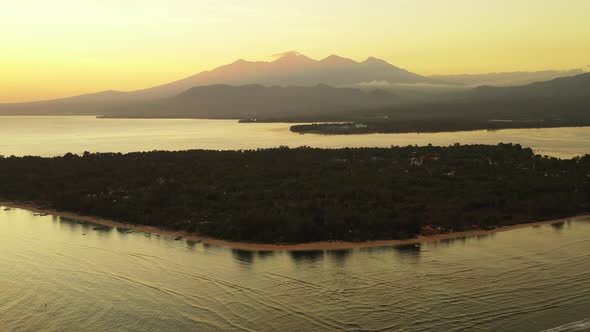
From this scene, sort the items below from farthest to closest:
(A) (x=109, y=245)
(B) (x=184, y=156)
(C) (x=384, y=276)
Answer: (B) (x=184, y=156), (A) (x=109, y=245), (C) (x=384, y=276)

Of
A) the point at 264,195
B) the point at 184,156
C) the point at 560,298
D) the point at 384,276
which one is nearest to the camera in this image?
the point at 560,298

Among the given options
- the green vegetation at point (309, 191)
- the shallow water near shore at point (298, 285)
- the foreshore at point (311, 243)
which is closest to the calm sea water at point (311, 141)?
the green vegetation at point (309, 191)

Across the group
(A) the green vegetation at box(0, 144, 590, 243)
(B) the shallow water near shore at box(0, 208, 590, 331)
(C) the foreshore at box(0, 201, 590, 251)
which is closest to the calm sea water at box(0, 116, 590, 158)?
(A) the green vegetation at box(0, 144, 590, 243)

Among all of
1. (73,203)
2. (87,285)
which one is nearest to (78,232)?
(73,203)

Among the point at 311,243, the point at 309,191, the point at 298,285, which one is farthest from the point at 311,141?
the point at 298,285

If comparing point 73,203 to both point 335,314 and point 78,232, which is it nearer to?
point 78,232

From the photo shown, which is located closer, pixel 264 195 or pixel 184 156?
pixel 264 195

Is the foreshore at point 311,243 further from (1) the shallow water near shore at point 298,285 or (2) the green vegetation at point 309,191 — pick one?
(1) the shallow water near shore at point 298,285
